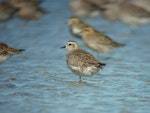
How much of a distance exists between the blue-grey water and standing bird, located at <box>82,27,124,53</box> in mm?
196

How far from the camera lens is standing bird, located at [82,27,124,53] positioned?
13.5 metres

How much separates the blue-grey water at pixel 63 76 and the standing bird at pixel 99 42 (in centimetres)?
20

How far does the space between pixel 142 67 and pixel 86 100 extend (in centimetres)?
321

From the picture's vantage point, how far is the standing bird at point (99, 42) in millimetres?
13539

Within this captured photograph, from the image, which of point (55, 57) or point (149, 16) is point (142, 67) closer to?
point (55, 57)

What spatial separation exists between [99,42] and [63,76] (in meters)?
2.73

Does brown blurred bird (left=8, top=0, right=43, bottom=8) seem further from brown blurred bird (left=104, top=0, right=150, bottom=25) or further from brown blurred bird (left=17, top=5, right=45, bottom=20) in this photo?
brown blurred bird (left=104, top=0, right=150, bottom=25)

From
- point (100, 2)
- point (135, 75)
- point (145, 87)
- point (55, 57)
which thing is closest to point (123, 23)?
point (100, 2)

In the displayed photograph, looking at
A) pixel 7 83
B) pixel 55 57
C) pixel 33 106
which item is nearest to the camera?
pixel 33 106

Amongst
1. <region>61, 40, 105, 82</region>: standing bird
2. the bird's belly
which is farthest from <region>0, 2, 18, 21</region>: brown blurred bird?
the bird's belly

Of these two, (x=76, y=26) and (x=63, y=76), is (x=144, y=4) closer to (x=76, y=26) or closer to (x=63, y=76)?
(x=76, y=26)

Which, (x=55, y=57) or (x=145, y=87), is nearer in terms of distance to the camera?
(x=145, y=87)

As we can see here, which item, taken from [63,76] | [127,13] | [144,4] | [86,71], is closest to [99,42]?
[63,76]

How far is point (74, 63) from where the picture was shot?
1050 cm
